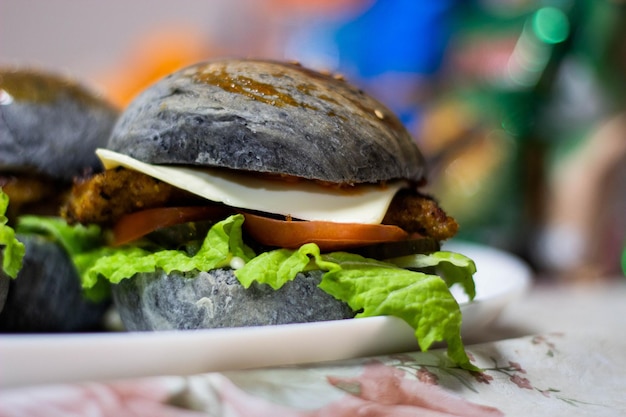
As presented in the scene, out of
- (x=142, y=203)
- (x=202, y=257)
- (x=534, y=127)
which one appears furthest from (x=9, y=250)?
(x=534, y=127)

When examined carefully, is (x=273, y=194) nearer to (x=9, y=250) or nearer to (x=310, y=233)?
(x=310, y=233)

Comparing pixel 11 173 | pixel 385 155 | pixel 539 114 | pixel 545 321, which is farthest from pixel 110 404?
pixel 539 114

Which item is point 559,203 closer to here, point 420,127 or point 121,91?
point 420,127

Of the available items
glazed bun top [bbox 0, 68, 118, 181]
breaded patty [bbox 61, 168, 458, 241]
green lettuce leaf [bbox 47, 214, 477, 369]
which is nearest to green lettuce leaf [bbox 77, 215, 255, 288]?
green lettuce leaf [bbox 47, 214, 477, 369]

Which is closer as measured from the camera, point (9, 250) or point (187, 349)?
point (187, 349)

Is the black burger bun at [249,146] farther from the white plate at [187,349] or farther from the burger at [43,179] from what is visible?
the burger at [43,179]

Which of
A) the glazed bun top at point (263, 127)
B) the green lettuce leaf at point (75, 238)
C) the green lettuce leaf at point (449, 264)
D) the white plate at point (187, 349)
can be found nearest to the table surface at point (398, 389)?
the white plate at point (187, 349)
